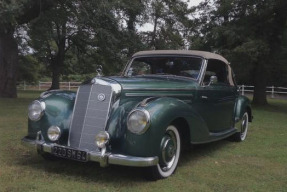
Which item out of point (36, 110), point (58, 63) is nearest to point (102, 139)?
point (36, 110)

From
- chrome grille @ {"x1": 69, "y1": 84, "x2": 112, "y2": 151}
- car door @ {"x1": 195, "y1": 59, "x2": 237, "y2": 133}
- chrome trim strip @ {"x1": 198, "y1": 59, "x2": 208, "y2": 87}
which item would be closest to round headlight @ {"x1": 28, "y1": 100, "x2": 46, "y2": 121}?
chrome grille @ {"x1": 69, "y1": 84, "x2": 112, "y2": 151}

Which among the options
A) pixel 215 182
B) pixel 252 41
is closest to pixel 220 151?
pixel 215 182

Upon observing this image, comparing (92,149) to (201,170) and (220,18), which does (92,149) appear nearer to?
(201,170)

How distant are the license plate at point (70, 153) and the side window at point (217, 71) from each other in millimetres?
2767

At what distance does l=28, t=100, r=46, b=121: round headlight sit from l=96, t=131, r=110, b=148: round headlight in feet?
3.76

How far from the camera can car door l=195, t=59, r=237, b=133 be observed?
661 centimetres

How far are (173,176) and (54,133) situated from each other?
1758mm

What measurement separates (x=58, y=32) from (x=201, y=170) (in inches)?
872

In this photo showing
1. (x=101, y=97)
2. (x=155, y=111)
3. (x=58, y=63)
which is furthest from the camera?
(x=58, y=63)

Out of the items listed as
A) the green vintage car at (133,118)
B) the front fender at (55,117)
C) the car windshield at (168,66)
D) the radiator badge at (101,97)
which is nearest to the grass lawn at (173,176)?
the green vintage car at (133,118)

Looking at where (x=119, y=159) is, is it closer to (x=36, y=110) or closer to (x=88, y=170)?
(x=88, y=170)

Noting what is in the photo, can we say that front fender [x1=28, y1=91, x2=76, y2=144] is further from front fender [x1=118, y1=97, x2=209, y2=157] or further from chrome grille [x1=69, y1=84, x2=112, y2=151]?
front fender [x1=118, y1=97, x2=209, y2=157]

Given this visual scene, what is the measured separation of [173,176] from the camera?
5.39 metres

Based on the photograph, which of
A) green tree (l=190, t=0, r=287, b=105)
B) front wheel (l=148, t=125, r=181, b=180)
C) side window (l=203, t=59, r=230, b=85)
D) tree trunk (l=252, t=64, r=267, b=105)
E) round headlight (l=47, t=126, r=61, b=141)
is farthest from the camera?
tree trunk (l=252, t=64, r=267, b=105)
